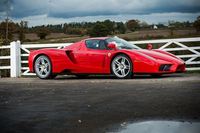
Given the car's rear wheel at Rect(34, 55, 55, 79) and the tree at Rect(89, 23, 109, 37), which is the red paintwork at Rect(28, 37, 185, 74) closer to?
the car's rear wheel at Rect(34, 55, 55, 79)

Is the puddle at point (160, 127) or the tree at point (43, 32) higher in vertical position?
the tree at point (43, 32)

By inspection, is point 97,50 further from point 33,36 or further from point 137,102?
point 137,102

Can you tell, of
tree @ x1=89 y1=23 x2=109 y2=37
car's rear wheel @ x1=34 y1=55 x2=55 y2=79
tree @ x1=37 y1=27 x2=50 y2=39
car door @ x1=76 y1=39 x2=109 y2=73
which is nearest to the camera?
tree @ x1=37 y1=27 x2=50 y2=39

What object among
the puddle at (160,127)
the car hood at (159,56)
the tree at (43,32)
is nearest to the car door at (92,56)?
the car hood at (159,56)

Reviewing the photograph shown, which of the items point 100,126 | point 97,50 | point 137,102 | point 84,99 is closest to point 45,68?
point 97,50

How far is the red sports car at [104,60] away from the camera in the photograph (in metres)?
10.1

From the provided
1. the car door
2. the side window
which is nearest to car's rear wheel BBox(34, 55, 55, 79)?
the car door

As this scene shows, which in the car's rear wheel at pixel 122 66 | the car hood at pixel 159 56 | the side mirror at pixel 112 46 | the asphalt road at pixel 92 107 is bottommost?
the asphalt road at pixel 92 107

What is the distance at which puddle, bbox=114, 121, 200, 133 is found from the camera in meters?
4.27

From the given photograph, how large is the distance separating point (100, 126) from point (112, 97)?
2.21m

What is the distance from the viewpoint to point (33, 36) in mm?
7109

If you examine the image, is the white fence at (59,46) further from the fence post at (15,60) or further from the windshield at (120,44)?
the windshield at (120,44)

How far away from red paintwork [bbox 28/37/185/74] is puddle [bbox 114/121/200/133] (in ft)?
17.8

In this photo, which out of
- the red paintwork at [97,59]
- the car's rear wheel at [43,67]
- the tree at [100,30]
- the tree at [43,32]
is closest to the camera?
the tree at [43,32]
